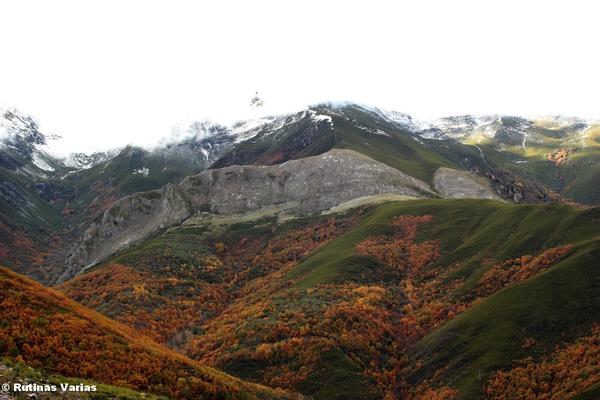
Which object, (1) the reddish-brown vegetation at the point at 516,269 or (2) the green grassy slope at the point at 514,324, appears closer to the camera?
(2) the green grassy slope at the point at 514,324

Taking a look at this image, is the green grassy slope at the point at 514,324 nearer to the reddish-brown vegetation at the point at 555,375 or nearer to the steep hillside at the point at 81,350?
the reddish-brown vegetation at the point at 555,375

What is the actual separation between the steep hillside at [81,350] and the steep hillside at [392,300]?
2662cm

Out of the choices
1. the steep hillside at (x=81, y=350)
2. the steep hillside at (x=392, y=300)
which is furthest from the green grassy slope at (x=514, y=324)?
the steep hillside at (x=81, y=350)

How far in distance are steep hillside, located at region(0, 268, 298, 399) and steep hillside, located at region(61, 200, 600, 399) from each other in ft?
87.3

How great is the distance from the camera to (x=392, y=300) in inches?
3812

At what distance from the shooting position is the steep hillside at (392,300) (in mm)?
65000

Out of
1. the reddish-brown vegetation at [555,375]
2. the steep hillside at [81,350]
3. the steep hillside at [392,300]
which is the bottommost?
the steep hillside at [392,300]

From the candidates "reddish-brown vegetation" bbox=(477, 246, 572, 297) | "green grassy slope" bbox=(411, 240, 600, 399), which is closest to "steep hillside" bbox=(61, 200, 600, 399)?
"green grassy slope" bbox=(411, 240, 600, 399)

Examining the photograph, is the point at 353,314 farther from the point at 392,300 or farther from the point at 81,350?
the point at 81,350

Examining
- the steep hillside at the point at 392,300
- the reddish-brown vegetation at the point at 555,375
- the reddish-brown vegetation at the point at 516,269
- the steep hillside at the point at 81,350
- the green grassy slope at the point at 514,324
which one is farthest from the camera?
the reddish-brown vegetation at the point at 516,269

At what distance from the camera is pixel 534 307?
6938 centimetres

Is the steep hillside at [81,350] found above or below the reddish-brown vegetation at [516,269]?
above

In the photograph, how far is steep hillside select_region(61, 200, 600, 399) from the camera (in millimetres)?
65000

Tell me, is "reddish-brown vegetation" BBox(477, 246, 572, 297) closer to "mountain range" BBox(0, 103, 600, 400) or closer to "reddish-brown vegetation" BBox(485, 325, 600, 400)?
"mountain range" BBox(0, 103, 600, 400)
